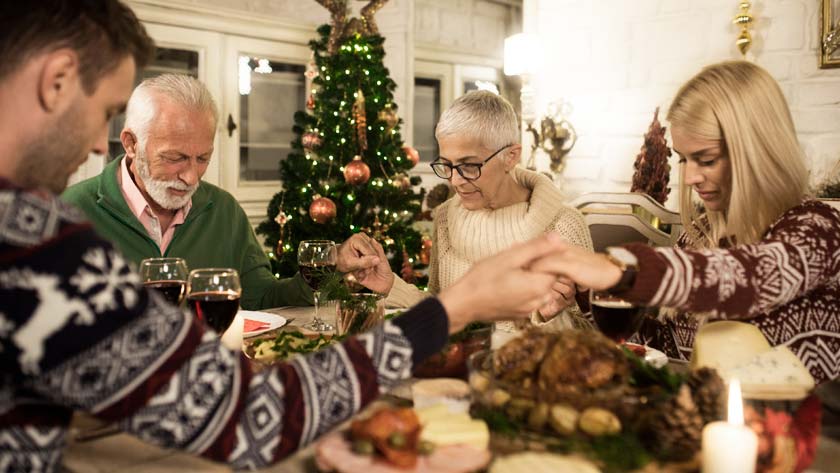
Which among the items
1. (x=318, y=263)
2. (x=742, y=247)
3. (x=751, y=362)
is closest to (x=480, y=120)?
(x=318, y=263)

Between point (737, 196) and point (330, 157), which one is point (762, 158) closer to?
point (737, 196)

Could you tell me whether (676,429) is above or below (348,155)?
below

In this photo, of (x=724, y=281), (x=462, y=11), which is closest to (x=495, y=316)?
(x=724, y=281)

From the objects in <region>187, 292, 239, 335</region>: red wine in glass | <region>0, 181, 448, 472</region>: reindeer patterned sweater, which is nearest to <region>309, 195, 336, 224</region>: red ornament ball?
<region>187, 292, 239, 335</region>: red wine in glass

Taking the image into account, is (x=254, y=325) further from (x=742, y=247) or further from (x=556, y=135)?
(x=556, y=135)

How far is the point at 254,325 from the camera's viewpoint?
5.81ft

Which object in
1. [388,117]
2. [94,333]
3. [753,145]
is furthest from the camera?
[388,117]

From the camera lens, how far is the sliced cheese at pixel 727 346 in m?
1.13

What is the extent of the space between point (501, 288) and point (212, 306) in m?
0.52

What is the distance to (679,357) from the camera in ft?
5.72

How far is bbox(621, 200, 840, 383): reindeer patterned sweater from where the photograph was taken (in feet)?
3.87

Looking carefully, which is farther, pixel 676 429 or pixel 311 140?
pixel 311 140

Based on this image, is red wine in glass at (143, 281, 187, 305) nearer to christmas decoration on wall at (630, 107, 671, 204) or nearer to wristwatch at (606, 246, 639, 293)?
wristwatch at (606, 246, 639, 293)

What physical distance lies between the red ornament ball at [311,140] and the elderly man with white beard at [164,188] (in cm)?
199
